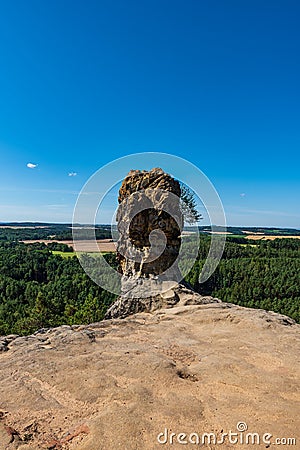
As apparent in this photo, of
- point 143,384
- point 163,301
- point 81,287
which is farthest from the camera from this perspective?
point 81,287

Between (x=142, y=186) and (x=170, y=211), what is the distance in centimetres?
208

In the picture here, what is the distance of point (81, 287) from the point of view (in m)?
56.3

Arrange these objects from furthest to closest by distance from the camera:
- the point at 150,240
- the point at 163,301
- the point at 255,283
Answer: the point at 255,283, the point at 150,240, the point at 163,301

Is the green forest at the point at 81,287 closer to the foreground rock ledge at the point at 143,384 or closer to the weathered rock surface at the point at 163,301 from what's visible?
the weathered rock surface at the point at 163,301

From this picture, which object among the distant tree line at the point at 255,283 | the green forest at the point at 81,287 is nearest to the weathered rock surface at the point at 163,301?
the green forest at the point at 81,287

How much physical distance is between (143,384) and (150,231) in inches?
385

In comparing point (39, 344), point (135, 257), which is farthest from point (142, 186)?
point (39, 344)

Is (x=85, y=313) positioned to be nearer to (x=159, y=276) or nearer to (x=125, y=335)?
(x=159, y=276)

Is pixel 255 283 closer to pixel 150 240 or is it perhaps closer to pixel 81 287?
pixel 81 287

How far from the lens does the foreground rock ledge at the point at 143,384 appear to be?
5741mm

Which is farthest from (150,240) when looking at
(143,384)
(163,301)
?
(143,384)

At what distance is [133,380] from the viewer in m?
7.56

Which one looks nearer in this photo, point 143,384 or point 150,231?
point 143,384

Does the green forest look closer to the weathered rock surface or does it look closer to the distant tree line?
the distant tree line
